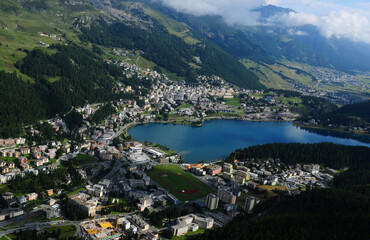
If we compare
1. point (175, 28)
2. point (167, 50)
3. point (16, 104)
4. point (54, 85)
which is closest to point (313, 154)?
point (16, 104)

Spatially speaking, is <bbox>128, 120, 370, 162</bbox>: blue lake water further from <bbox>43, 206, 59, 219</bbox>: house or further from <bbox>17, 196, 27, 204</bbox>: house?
<bbox>17, 196, 27, 204</bbox>: house

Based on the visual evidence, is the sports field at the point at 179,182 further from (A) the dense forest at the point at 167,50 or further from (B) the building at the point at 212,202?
(A) the dense forest at the point at 167,50

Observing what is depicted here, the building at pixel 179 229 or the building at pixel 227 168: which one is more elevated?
the building at pixel 227 168

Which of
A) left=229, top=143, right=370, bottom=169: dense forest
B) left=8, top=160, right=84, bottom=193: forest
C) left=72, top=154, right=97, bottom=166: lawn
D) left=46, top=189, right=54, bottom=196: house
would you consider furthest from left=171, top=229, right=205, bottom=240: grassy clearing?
left=229, top=143, right=370, bottom=169: dense forest

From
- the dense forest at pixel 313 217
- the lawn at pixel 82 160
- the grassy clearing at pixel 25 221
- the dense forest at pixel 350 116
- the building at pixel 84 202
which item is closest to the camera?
the dense forest at pixel 313 217

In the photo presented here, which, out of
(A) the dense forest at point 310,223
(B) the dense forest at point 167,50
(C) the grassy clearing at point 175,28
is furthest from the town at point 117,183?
(C) the grassy clearing at point 175,28

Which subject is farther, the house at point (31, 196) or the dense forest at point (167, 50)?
the dense forest at point (167, 50)

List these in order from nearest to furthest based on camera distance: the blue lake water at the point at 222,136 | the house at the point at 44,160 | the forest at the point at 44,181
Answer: the forest at the point at 44,181 < the house at the point at 44,160 < the blue lake water at the point at 222,136

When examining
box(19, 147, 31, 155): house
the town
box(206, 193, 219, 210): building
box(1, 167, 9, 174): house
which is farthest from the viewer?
box(19, 147, 31, 155): house
